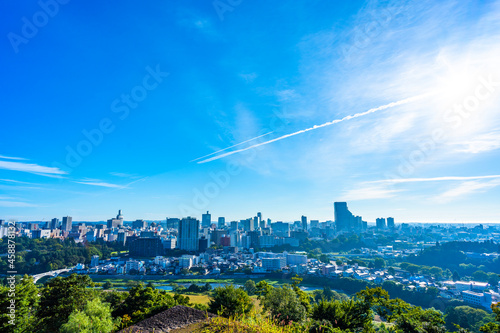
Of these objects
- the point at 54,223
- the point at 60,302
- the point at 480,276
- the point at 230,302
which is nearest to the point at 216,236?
the point at 54,223

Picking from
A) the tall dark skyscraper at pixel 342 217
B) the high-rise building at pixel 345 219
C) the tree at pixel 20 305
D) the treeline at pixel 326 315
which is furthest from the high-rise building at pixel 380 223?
the tree at pixel 20 305

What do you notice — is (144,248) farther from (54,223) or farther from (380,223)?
(380,223)

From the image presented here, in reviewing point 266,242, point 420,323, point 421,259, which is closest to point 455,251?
point 421,259

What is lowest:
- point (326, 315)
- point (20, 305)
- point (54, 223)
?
point (326, 315)

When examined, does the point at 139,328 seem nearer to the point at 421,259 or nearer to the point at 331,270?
the point at 331,270

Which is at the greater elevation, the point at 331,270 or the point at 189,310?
the point at 189,310

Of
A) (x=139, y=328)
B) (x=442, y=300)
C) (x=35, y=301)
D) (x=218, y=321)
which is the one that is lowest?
(x=442, y=300)
